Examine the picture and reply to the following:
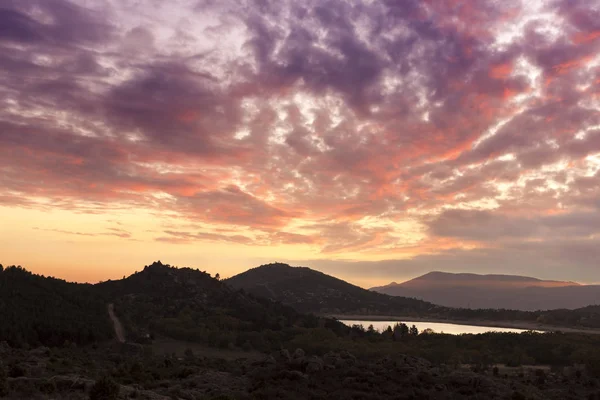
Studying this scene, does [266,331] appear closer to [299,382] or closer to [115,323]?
[115,323]

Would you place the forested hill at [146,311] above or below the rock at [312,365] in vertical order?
above

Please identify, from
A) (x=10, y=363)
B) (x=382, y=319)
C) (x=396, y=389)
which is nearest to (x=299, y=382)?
(x=396, y=389)

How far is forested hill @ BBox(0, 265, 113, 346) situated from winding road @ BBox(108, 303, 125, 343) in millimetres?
1720

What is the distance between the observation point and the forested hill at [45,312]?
6988cm

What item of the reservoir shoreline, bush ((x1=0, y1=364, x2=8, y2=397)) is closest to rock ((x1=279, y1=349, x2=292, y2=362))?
bush ((x1=0, y1=364, x2=8, y2=397))

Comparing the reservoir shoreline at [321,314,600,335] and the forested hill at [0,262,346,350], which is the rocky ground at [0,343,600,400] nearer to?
the forested hill at [0,262,346,350]

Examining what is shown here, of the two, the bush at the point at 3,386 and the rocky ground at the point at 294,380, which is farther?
the rocky ground at the point at 294,380

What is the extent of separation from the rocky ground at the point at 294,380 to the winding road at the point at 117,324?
32252mm

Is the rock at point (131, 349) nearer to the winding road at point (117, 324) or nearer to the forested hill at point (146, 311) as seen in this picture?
the forested hill at point (146, 311)

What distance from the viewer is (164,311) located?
108688mm

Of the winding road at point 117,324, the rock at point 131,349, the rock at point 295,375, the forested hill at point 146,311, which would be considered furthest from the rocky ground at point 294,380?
the winding road at point 117,324

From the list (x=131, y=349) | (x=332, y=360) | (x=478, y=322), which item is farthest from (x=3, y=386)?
(x=478, y=322)

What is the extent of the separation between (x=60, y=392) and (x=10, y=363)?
1361cm

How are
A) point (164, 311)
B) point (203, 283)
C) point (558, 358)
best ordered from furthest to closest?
point (203, 283), point (164, 311), point (558, 358)
